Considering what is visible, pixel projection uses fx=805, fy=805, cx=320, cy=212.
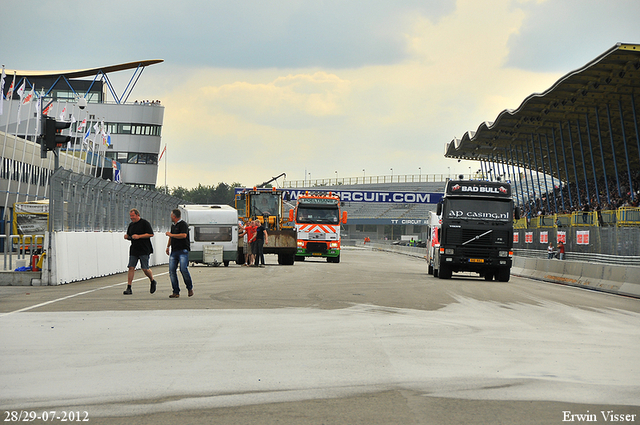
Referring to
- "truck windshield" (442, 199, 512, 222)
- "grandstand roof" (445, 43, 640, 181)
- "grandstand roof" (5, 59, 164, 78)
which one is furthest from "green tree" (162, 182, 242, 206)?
"truck windshield" (442, 199, 512, 222)

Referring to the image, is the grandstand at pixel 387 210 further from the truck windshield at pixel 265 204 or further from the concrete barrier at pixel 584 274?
the concrete barrier at pixel 584 274

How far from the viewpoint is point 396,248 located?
83.6 metres

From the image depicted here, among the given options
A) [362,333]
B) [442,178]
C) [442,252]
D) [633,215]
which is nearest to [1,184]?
[442,252]

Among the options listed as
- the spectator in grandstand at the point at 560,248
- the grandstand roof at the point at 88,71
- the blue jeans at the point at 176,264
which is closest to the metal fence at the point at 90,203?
the blue jeans at the point at 176,264

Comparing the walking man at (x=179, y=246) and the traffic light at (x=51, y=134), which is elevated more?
the traffic light at (x=51, y=134)

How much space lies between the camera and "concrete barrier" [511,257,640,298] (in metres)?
22.3

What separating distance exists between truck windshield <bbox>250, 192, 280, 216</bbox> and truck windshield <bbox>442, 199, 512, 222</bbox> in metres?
12.9

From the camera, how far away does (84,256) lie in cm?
2211

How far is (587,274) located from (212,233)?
15.1 metres

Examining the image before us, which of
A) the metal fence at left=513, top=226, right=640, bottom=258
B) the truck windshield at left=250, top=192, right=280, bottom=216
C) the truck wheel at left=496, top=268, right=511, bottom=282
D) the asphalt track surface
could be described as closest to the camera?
the asphalt track surface

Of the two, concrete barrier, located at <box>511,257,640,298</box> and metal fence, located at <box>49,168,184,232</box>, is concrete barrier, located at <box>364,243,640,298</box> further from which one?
metal fence, located at <box>49,168,184,232</box>

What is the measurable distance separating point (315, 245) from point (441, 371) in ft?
111

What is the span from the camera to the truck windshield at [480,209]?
26.6 metres

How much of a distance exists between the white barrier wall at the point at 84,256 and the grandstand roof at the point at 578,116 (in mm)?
23563
